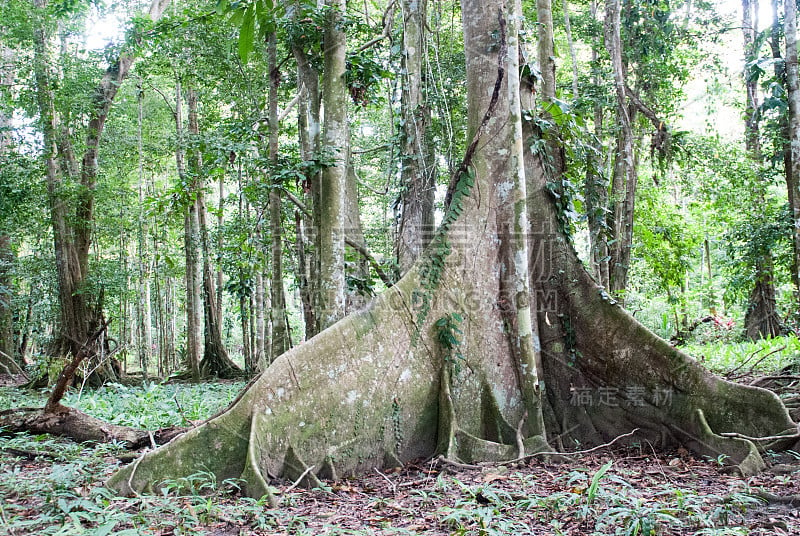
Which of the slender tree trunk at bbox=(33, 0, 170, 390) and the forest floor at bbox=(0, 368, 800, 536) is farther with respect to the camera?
the slender tree trunk at bbox=(33, 0, 170, 390)

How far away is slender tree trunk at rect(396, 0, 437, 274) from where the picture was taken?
7773mm

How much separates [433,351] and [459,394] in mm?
443

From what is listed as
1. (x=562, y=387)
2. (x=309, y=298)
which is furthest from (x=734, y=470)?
(x=309, y=298)

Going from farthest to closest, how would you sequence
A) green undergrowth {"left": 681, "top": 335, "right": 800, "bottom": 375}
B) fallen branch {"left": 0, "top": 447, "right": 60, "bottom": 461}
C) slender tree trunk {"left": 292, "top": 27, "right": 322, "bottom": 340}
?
green undergrowth {"left": 681, "top": 335, "right": 800, "bottom": 375}
slender tree trunk {"left": 292, "top": 27, "right": 322, "bottom": 340}
fallen branch {"left": 0, "top": 447, "right": 60, "bottom": 461}

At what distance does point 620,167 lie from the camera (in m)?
10.1

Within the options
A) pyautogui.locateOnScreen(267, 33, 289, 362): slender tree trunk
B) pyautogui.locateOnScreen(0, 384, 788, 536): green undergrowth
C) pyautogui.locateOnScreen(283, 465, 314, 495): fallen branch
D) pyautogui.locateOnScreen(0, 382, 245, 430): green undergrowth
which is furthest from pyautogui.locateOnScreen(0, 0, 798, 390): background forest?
pyautogui.locateOnScreen(283, 465, 314, 495): fallen branch

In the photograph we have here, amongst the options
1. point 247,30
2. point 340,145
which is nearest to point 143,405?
point 340,145

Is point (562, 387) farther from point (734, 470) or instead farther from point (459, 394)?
point (734, 470)

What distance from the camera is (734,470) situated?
4363 millimetres

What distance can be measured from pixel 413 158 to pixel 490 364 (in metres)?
3.42

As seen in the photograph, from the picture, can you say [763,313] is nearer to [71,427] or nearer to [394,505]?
[394,505]

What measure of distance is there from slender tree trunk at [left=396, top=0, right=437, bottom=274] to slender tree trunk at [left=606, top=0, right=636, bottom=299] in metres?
2.97

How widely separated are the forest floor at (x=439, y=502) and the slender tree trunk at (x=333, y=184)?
2258 mm

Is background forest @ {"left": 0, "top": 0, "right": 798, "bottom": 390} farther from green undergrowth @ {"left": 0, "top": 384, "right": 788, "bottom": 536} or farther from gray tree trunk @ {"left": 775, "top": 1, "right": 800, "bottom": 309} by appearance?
green undergrowth @ {"left": 0, "top": 384, "right": 788, "bottom": 536}
